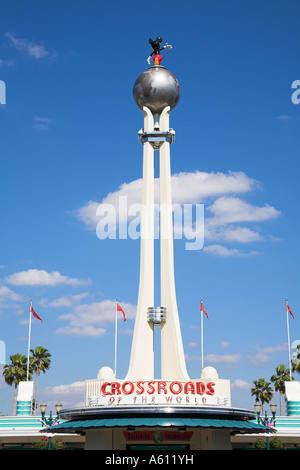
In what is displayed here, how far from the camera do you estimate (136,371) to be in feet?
160

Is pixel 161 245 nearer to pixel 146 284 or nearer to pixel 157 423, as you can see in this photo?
pixel 146 284

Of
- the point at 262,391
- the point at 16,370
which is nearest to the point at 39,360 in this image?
the point at 16,370

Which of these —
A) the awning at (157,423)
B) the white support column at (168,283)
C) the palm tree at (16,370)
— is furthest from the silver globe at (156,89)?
the palm tree at (16,370)

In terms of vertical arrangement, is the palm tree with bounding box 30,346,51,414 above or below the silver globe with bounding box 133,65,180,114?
below

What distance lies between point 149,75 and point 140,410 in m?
29.2

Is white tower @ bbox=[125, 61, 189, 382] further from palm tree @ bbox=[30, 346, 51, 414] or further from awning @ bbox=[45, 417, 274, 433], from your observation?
palm tree @ bbox=[30, 346, 51, 414]

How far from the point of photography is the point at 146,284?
168 ft

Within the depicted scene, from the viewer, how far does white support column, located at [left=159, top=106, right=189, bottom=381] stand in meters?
49.5

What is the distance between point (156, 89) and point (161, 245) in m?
13.7

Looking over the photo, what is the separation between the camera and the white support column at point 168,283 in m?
49.5

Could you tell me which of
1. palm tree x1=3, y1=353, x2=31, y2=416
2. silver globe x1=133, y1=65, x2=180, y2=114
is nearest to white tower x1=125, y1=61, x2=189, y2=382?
silver globe x1=133, y1=65, x2=180, y2=114

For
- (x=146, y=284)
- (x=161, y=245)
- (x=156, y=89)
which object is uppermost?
(x=156, y=89)
